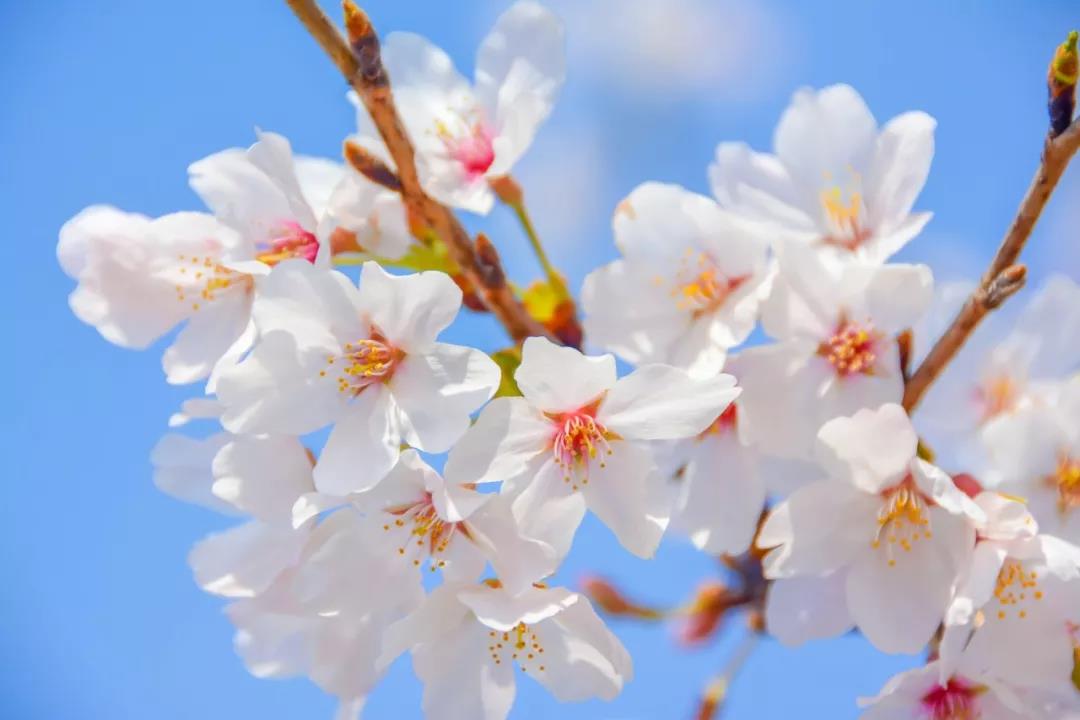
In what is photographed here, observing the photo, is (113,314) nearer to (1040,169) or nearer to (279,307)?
(279,307)

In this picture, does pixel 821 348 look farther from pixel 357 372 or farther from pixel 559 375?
pixel 357 372

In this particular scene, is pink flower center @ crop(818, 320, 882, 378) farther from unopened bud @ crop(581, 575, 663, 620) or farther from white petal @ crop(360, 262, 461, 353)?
unopened bud @ crop(581, 575, 663, 620)

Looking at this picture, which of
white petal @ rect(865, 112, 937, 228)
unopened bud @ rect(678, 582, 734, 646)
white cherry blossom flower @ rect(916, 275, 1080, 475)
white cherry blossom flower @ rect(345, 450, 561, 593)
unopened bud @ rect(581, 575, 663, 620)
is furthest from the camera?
unopened bud @ rect(581, 575, 663, 620)

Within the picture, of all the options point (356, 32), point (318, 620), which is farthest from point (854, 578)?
point (356, 32)

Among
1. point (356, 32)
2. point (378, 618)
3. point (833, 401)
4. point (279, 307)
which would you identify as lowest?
point (833, 401)

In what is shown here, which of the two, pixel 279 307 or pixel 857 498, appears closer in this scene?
pixel 279 307

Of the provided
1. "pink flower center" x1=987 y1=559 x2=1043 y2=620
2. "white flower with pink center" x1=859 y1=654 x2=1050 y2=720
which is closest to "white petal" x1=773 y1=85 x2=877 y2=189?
"pink flower center" x1=987 y1=559 x2=1043 y2=620

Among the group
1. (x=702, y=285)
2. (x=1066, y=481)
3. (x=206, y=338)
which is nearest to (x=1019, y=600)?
(x=1066, y=481)
